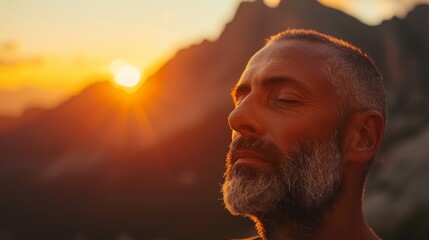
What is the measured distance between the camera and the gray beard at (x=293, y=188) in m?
3.64

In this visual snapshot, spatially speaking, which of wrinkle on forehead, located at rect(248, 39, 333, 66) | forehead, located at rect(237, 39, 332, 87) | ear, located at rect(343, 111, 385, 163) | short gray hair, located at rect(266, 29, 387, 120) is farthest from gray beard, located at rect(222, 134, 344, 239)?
wrinkle on forehead, located at rect(248, 39, 333, 66)

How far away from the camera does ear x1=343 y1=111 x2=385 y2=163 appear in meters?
3.90

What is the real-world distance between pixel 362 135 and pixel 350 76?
0.40m

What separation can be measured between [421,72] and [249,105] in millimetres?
64905

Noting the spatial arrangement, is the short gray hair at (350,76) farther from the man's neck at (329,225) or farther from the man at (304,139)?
the man's neck at (329,225)

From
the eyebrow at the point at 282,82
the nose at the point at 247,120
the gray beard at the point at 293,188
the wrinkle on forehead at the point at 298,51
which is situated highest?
the wrinkle on forehead at the point at 298,51

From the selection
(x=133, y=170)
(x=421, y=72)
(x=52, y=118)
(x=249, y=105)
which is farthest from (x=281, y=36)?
(x=52, y=118)

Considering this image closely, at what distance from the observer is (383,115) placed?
13.3 ft

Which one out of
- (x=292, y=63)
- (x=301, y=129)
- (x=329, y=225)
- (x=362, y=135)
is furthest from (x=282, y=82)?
(x=329, y=225)

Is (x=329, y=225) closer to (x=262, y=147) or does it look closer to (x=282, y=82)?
(x=262, y=147)

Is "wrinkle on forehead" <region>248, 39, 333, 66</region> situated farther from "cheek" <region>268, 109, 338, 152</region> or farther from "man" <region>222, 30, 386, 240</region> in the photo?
"cheek" <region>268, 109, 338, 152</region>

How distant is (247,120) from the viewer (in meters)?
3.69

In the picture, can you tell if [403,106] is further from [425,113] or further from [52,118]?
[52,118]

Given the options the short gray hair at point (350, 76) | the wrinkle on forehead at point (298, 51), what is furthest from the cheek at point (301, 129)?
the wrinkle on forehead at point (298, 51)
